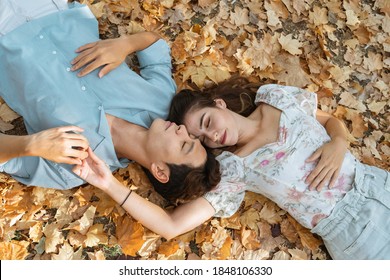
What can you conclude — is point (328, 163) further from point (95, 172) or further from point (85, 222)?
point (85, 222)

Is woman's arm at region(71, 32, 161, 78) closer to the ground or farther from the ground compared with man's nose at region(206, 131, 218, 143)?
farther from the ground

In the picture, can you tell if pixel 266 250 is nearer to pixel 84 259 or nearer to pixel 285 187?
pixel 285 187

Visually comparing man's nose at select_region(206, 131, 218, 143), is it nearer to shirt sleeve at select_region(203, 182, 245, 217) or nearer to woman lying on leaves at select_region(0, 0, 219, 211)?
woman lying on leaves at select_region(0, 0, 219, 211)

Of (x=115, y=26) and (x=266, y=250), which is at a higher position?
(x=115, y=26)

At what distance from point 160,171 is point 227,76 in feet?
3.68

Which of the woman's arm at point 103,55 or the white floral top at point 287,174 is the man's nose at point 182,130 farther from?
the woman's arm at point 103,55

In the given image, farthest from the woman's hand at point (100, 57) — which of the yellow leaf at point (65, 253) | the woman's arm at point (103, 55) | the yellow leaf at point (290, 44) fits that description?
the yellow leaf at point (290, 44)

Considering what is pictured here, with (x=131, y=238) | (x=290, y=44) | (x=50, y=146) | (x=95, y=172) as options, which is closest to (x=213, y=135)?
(x=95, y=172)

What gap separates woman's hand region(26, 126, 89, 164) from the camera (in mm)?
2551

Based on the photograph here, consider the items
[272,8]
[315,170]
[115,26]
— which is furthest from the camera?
[272,8]

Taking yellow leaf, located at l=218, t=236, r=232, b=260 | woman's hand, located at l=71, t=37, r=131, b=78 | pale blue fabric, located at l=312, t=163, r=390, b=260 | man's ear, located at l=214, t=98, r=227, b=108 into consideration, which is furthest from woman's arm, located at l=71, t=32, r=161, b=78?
pale blue fabric, located at l=312, t=163, r=390, b=260

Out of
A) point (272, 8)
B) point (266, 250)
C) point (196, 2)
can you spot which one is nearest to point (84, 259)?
point (266, 250)

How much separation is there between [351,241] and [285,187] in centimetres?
57
